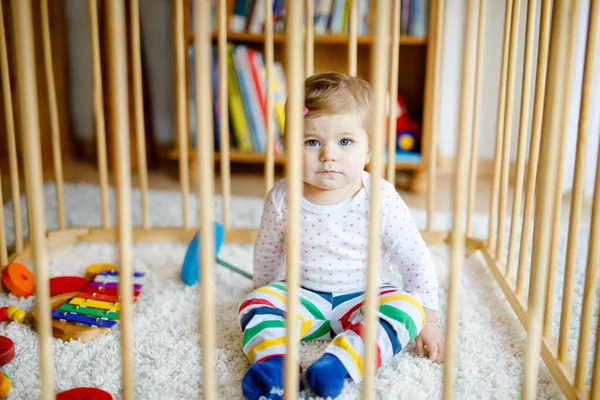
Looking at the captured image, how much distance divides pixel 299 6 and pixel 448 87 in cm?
167

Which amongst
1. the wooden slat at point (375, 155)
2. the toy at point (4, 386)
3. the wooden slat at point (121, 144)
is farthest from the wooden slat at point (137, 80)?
the wooden slat at point (375, 155)

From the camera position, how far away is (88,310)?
106 centimetres

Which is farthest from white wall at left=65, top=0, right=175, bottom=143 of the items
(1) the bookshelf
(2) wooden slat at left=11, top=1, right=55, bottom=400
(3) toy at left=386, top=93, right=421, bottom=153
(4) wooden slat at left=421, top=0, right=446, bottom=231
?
(2) wooden slat at left=11, top=1, right=55, bottom=400

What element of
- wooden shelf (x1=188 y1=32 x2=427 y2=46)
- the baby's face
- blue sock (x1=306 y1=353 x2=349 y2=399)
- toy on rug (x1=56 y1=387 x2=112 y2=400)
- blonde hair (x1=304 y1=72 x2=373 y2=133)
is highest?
wooden shelf (x1=188 y1=32 x2=427 y2=46)

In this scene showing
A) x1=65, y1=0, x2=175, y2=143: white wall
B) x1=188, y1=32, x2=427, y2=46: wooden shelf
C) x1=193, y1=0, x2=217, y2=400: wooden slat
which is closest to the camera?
x1=193, y1=0, x2=217, y2=400: wooden slat

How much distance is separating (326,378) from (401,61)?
1502 mm

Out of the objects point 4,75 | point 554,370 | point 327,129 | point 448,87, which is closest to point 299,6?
point 327,129

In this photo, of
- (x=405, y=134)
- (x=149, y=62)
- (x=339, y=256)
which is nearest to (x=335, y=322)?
(x=339, y=256)

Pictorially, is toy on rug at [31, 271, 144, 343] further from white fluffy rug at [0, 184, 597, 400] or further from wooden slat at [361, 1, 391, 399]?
wooden slat at [361, 1, 391, 399]

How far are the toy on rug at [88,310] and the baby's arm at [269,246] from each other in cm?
24

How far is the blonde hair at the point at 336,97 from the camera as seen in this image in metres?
0.92

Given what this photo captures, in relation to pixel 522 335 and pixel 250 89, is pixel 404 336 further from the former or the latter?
pixel 250 89

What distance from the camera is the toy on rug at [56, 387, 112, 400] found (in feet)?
2.66

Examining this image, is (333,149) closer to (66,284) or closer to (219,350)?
(219,350)
